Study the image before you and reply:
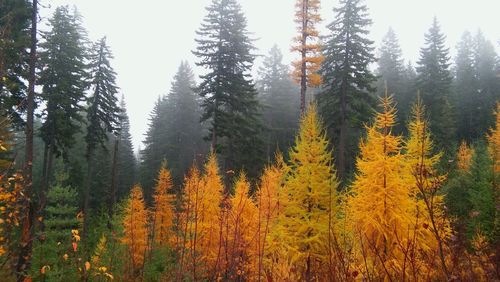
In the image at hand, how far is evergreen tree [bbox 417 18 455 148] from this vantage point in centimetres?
3495

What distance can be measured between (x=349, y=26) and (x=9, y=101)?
68.1 feet

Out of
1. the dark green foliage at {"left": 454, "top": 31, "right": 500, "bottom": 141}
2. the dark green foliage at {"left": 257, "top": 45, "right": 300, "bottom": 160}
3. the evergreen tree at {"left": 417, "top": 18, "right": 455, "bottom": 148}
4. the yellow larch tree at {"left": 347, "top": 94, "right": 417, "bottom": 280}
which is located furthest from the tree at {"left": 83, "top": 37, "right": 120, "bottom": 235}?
the dark green foliage at {"left": 454, "top": 31, "right": 500, "bottom": 141}

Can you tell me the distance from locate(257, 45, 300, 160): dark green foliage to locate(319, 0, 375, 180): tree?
1551 centimetres

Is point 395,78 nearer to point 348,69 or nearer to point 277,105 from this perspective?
point 277,105

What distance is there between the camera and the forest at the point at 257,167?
4754 millimetres

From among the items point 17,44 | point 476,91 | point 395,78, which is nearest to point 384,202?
point 17,44

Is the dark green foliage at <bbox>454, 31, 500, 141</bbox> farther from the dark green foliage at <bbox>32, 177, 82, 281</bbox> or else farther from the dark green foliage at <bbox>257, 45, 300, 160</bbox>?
the dark green foliage at <bbox>32, 177, 82, 281</bbox>

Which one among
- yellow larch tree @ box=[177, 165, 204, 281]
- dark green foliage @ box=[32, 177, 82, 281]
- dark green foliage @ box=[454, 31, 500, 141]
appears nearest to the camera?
yellow larch tree @ box=[177, 165, 204, 281]

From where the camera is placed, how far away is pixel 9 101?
55.5ft

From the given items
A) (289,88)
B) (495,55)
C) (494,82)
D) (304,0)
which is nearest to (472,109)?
(494,82)

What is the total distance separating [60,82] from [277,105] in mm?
23858

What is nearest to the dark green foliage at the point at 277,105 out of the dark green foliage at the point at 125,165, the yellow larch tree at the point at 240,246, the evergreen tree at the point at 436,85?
the evergreen tree at the point at 436,85

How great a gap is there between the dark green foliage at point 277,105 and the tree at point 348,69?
15.5 metres

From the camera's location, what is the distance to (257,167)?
95.9 ft
